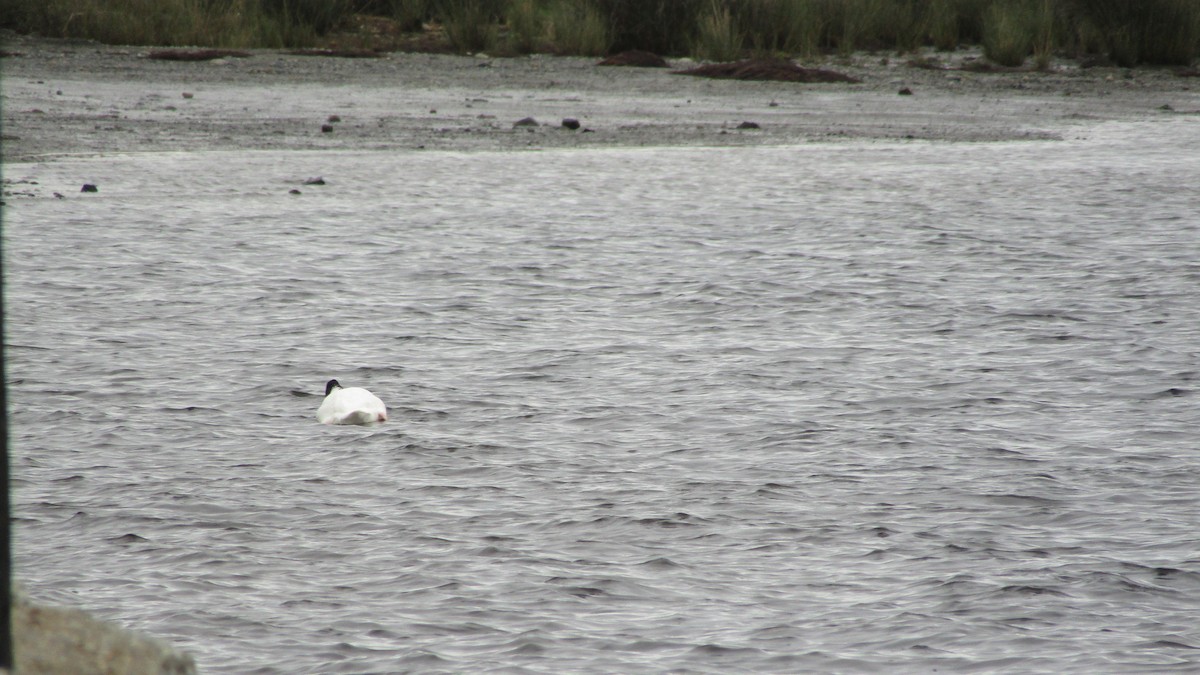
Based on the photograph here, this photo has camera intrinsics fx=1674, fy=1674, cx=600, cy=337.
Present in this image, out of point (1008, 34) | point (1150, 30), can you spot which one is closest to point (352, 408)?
point (1008, 34)

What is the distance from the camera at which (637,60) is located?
980 inches

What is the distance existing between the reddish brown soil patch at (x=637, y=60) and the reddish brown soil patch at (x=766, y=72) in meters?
1.02

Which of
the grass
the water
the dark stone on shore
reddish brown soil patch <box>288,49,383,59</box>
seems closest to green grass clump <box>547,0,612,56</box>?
the grass

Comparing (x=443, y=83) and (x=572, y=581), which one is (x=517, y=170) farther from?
(x=572, y=581)

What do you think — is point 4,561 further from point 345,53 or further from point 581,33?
point 581,33

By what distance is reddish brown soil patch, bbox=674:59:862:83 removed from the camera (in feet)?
76.7

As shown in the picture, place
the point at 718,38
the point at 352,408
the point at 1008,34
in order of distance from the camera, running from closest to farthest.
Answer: the point at 352,408 < the point at 1008,34 < the point at 718,38

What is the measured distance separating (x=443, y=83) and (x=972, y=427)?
53.1ft

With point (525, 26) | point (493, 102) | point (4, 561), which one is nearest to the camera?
point (4, 561)

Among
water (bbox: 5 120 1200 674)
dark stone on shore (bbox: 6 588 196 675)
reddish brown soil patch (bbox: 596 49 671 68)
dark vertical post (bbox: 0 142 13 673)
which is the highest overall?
reddish brown soil patch (bbox: 596 49 671 68)

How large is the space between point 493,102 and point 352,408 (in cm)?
1400

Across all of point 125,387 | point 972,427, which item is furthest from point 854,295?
point 125,387

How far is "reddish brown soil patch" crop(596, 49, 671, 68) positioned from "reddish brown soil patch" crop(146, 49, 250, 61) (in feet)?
17.5

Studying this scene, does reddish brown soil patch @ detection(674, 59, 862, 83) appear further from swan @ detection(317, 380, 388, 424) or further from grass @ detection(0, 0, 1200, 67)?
swan @ detection(317, 380, 388, 424)
